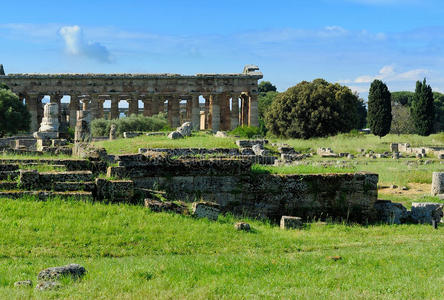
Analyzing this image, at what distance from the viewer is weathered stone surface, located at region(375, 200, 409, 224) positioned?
558 inches

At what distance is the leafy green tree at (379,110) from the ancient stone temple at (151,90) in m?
12.3

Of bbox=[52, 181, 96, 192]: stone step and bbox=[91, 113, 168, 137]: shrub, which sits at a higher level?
bbox=[91, 113, 168, 137]: shrub

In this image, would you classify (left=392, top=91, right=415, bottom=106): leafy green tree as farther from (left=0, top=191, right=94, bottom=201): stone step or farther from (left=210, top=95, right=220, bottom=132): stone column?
(left=0, top=191, right=94, bottom=201): stone step

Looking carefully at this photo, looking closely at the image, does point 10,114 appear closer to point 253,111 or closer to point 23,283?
point 253,111

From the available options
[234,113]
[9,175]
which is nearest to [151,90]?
[234,113]

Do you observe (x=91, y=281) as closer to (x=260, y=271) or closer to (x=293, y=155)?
(x=260, y=271)

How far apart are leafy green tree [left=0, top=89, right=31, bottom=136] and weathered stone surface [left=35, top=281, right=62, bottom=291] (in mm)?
40250

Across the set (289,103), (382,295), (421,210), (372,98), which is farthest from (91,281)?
(372,98)

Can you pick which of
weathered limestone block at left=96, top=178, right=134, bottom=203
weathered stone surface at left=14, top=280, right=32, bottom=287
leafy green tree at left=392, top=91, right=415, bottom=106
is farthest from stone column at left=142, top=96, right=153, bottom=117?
leafy green tree at left=392, top=91, right=415, bottom=106

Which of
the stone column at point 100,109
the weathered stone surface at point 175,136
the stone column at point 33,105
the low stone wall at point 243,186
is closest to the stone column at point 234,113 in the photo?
the stone column at point 100,109

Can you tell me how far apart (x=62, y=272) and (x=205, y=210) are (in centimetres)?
476

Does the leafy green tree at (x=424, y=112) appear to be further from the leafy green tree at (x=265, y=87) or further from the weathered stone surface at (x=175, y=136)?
the leafy green tree at (x=265, y=87)

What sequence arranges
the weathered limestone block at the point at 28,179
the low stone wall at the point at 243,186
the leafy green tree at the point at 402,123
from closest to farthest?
the weathered limestone block at the point at 28,179 < the low stone wall at the point at 243,186 < the leafy green tree at the point at 402,123

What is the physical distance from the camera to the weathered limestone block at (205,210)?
38.3ft
